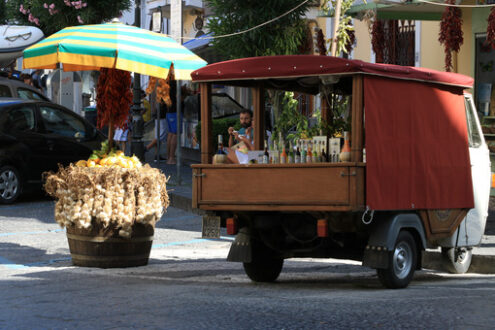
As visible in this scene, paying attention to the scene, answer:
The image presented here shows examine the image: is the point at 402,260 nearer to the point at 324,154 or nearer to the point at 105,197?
the point at 324,154

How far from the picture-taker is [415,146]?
32.5 feet

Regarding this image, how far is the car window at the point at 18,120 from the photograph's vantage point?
56.0 feet

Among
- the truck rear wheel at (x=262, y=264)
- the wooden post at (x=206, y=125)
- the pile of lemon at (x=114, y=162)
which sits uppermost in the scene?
the wooden post at (x=206, y=125)

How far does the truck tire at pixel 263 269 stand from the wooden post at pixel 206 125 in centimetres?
113

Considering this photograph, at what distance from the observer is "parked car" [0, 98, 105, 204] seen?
1711cm

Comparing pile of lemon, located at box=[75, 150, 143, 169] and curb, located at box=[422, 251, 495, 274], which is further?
curb, located at box=[422, 251, 495, 274]

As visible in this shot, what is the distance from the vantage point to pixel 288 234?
32.5 feet

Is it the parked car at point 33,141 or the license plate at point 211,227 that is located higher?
the parked car at point 33,141

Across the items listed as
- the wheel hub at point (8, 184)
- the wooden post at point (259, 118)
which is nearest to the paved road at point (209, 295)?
the wooden post at point (259, 118)

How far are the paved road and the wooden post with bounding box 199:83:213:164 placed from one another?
4.21 ft

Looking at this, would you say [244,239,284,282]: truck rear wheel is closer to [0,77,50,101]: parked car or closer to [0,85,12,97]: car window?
[0,77,50,101]: parked car

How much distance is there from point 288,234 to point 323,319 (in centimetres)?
261

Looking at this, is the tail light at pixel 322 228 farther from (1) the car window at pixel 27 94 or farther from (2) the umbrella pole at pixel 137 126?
(1) the car window at pixel 27 94

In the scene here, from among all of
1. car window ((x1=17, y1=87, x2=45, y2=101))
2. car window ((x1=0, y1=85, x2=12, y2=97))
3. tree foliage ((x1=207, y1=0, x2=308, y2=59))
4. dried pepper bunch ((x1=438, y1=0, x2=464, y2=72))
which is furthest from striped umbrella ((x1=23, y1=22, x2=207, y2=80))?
car window ((x1=17, y1=87, x2=45, y2=101))
